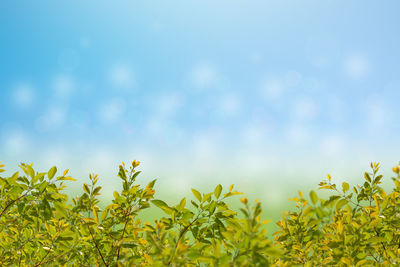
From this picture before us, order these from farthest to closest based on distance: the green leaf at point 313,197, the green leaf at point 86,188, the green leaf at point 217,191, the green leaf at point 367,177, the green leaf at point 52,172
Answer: the green leaf at point 367,177 → the green leaf at point 52,172 → the green leaf at point 86,188 → the green leaf at point 217,191 → the green leaf at point 313,197

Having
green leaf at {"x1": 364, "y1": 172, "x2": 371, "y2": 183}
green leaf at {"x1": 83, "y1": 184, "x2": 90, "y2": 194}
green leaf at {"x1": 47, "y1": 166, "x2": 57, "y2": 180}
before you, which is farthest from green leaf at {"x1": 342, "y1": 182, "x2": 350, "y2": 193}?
green leaf at {"x1": 47, "y1": 166, "x2": 57, "y2": 180}

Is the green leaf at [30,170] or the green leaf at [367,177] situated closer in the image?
the green leaf at [30,170]

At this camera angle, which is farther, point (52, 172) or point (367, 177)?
point (367, 177)

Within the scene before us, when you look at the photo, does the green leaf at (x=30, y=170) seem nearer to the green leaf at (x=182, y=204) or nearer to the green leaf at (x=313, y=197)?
the green leaf at (x=182, y=204)

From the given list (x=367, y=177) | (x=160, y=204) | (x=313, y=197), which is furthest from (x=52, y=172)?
(x=367, y=177)

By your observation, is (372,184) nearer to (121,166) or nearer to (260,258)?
(260,258)

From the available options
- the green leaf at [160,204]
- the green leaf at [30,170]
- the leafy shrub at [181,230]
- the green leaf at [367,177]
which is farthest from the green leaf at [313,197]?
the green leaf at [30,170]

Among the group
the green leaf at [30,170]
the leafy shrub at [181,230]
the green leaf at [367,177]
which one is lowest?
the leafy shrub at [181,230]

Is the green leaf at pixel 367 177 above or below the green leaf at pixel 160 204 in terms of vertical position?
above

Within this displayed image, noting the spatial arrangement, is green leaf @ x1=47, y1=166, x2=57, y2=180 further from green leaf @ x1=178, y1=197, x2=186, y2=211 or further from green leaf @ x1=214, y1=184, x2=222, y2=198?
green leaf @ x1=214, y1=184, x2=222, y2=198

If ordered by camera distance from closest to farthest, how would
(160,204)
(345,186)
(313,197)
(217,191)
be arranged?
(313,197), (160,204), (217,191), (345,186)

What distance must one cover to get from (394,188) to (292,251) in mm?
1892

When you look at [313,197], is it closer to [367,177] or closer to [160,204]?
[160,204]

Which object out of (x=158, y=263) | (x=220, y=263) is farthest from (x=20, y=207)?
(x=220, y=263)
